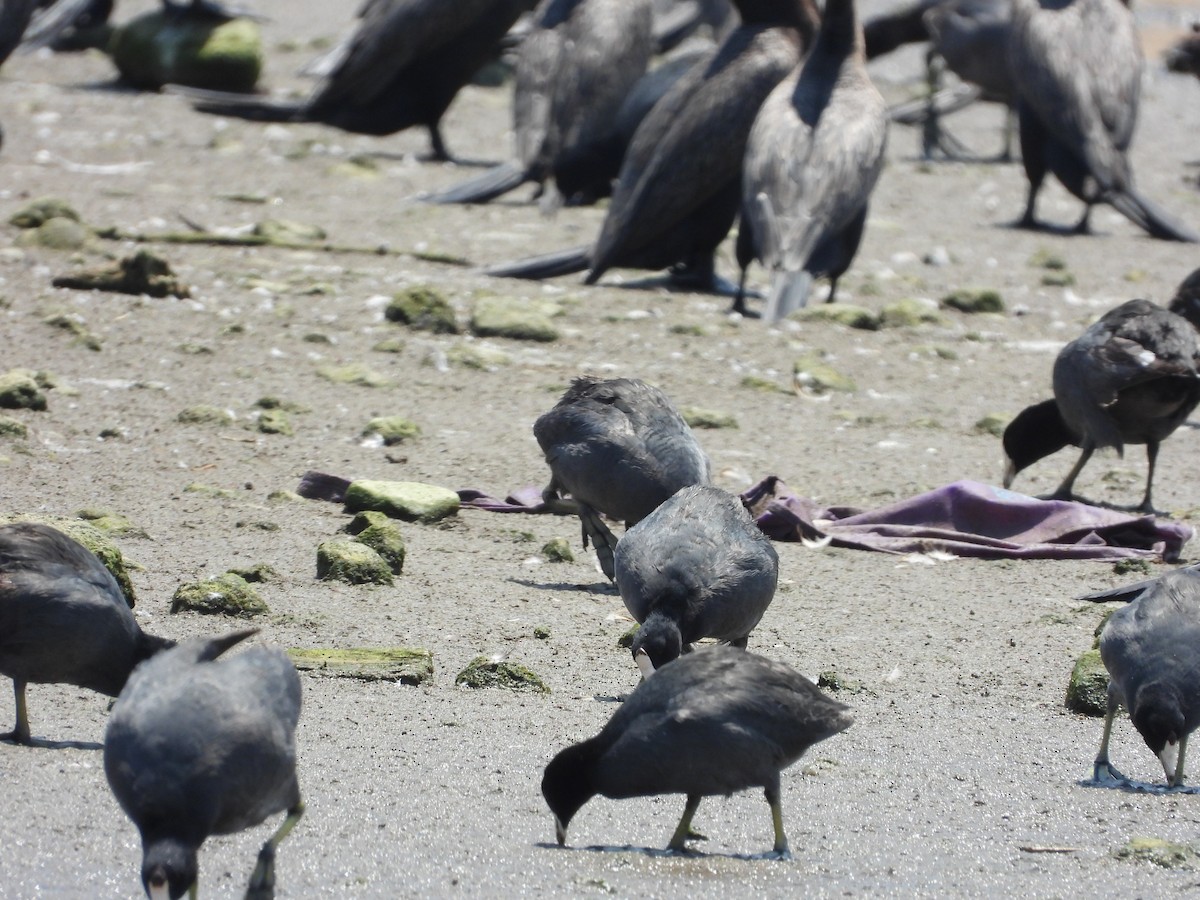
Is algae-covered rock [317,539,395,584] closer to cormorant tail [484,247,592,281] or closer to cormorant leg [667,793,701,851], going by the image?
cormorant leg [667,793,701,851]

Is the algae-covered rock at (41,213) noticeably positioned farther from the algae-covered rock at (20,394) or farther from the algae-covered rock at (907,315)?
the algae-covered rock at (907,315)

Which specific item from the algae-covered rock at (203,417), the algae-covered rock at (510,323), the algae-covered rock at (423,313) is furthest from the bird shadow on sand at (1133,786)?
the algae-covered rock at (423,313)

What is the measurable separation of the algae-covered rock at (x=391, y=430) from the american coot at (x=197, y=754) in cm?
407

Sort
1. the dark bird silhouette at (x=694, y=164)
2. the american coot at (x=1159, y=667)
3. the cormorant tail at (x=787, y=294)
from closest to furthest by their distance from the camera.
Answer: the american coot at (x=1159, y=667) < the cormorant tail at (x=787, y=294) < the dark bird silhouette at (x=694, y=164)

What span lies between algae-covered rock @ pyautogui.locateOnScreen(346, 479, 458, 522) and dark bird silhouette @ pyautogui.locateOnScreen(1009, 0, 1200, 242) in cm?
811

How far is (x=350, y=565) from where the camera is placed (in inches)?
231

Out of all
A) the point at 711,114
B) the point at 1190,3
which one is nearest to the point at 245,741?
the point at 711,114

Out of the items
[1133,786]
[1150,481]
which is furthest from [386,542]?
[1150,481]

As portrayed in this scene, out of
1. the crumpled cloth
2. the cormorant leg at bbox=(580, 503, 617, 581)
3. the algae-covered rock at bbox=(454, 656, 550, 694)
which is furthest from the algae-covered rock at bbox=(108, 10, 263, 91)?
the algae-covered rock at bbox=(454, 656, 550, 694)

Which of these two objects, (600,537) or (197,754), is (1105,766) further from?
(197,754)

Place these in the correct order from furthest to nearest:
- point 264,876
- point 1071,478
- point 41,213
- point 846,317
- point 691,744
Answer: point 41,213
point 846,317
point 1071,478
point 691,744
point 264,876

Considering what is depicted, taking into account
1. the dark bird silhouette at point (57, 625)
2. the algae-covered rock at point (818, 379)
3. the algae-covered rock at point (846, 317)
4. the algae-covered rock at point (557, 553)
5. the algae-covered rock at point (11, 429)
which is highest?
the dark bird silhouette at point (57, 625)

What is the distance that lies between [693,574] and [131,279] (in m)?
5.39

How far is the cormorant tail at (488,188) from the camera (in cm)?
1317
